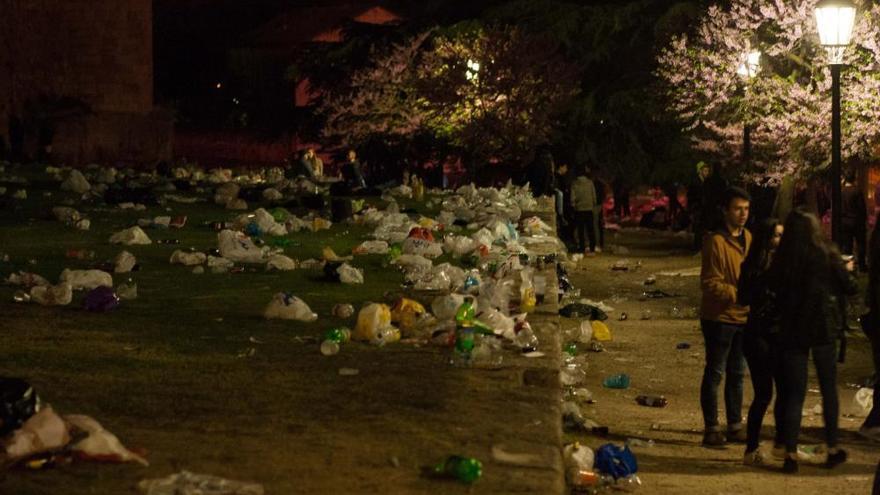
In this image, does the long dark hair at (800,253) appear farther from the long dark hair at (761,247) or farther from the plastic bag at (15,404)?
the plastic bag at (15,404)

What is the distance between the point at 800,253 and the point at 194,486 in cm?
409

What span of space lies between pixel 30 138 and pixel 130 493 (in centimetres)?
2081

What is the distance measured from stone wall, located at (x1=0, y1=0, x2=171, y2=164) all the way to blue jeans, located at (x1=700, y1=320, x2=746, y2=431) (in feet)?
59.6

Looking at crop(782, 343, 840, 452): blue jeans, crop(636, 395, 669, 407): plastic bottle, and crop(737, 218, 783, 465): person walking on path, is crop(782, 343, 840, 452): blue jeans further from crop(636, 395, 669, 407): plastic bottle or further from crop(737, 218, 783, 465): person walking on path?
crop(636, 395, 669, 407): plastic bottle

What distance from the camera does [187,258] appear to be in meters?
12.2

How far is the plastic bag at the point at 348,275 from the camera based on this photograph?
1120cm

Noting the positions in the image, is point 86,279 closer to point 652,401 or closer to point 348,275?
point 348,275

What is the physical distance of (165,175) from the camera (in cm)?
2372

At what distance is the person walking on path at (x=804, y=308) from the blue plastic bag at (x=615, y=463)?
1.03 meters

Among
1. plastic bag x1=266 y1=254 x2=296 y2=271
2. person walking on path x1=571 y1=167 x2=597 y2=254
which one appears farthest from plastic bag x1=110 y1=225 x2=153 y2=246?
person walking on path x1=571 y1=167 x2=597 y2=254

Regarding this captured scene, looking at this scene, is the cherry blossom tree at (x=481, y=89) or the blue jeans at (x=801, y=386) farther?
the cherry blossom tree at (x=481, y=89)

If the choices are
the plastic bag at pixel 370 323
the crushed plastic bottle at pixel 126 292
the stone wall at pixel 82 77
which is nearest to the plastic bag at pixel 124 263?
the crushed plastic bottle at pixel 126 292

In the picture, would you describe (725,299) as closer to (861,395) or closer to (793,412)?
(793,412)

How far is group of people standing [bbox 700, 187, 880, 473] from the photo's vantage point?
7.81 m
